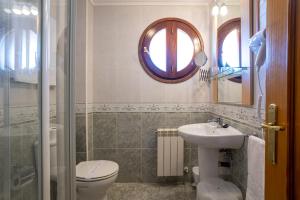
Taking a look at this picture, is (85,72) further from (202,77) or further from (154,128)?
(202,77)

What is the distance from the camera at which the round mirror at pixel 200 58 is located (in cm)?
260

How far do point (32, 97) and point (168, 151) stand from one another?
1931 millimetres

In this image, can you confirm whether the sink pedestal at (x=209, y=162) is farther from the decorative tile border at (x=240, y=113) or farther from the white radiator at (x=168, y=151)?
the white radiator at (x=168, y=151)

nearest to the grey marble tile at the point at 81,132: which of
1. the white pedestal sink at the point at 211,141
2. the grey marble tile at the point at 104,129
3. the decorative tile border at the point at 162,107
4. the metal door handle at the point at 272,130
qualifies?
the grey marble tile at the point at 104,129

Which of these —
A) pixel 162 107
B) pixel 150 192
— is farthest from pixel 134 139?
pixel 150 192

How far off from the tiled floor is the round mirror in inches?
56.3

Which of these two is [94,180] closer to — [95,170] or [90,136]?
[95,170]

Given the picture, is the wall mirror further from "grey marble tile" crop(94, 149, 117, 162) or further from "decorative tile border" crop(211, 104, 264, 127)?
"grey marble tile" crop(94, 149, 117, 162)

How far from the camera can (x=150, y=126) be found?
2771mm

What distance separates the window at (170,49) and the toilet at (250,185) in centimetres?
133

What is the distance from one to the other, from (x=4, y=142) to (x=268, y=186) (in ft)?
3.32

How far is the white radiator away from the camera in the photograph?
263 cm

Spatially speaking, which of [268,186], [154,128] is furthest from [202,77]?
[268,186]

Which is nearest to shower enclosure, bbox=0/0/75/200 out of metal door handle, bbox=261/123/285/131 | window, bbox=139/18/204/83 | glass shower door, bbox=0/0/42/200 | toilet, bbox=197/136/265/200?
glass shower door, bbox=0/0/42/200
